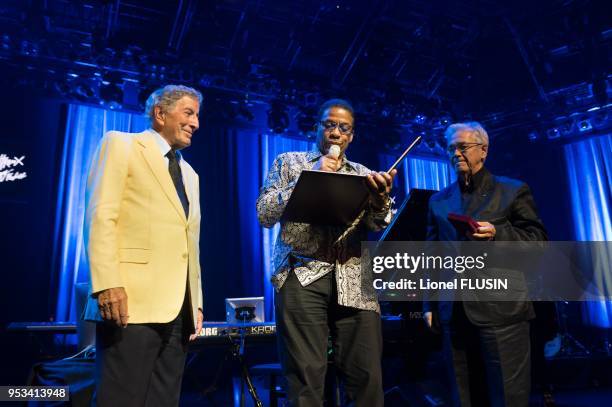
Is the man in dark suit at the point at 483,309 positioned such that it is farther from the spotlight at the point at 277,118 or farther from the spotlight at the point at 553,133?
the spotlight at the point at 553,133

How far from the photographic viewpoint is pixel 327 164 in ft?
6.06

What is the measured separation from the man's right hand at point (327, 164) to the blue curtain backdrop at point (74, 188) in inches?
194

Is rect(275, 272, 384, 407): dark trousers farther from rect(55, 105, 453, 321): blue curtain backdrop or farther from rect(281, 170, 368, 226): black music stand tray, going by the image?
rect(55, 105, 453, 321): blue curtain backdrop

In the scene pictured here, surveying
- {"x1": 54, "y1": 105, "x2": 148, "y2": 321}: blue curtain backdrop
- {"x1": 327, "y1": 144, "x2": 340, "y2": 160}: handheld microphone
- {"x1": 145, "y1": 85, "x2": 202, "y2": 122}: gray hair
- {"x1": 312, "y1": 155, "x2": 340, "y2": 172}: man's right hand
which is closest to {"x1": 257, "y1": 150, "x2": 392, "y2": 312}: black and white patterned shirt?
{"x1": 312, "y1": 155, "x2": 340, "y2": 172}: man's right hand

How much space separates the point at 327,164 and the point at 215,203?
525 centimetres

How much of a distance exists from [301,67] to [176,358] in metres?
6.07

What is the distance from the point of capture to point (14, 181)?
5.94 m

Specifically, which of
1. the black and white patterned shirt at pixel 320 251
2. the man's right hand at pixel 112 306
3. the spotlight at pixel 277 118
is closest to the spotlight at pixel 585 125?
the spotlight at pixel 277 118

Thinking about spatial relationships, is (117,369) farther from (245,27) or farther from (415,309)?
(245,27)

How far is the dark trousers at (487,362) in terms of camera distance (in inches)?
73.7

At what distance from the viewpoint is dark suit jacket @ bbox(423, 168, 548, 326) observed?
1939mm

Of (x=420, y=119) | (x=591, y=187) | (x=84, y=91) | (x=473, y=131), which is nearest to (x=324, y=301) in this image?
(x=473, y=131)

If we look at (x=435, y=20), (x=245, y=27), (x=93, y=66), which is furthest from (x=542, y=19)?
(x=93, y=66)

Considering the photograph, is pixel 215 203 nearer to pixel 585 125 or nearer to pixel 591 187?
pixel 585 125
